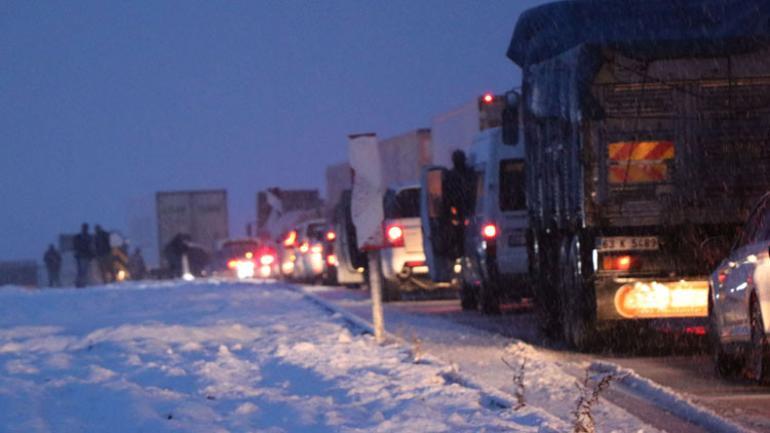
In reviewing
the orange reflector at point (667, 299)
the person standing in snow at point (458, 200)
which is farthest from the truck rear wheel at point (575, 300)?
the person standing in snow at point (458, 200)

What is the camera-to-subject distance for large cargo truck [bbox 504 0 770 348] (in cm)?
1427

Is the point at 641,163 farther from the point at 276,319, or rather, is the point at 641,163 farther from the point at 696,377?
the point at 276,319

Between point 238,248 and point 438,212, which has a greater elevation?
point 238,248

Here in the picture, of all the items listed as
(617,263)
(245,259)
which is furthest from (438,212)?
(245,259)

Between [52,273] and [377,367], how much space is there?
40.1 meters

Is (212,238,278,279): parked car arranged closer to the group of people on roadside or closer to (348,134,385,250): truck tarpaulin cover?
the group of people on roadside

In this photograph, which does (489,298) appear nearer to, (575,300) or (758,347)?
(575,300)

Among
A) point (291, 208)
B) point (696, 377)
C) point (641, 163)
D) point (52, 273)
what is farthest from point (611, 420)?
point (291, 208)

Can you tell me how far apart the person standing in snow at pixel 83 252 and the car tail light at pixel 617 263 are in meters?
30.1

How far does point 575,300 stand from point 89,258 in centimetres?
3169

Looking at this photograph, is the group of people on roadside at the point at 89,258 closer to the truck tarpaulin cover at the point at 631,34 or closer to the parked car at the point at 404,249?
the parked car at the point at 404,249

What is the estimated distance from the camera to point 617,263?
571 inches

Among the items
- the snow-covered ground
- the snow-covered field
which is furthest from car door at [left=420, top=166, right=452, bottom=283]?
the snow-covered ground

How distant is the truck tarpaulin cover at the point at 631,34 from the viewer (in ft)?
47.2
